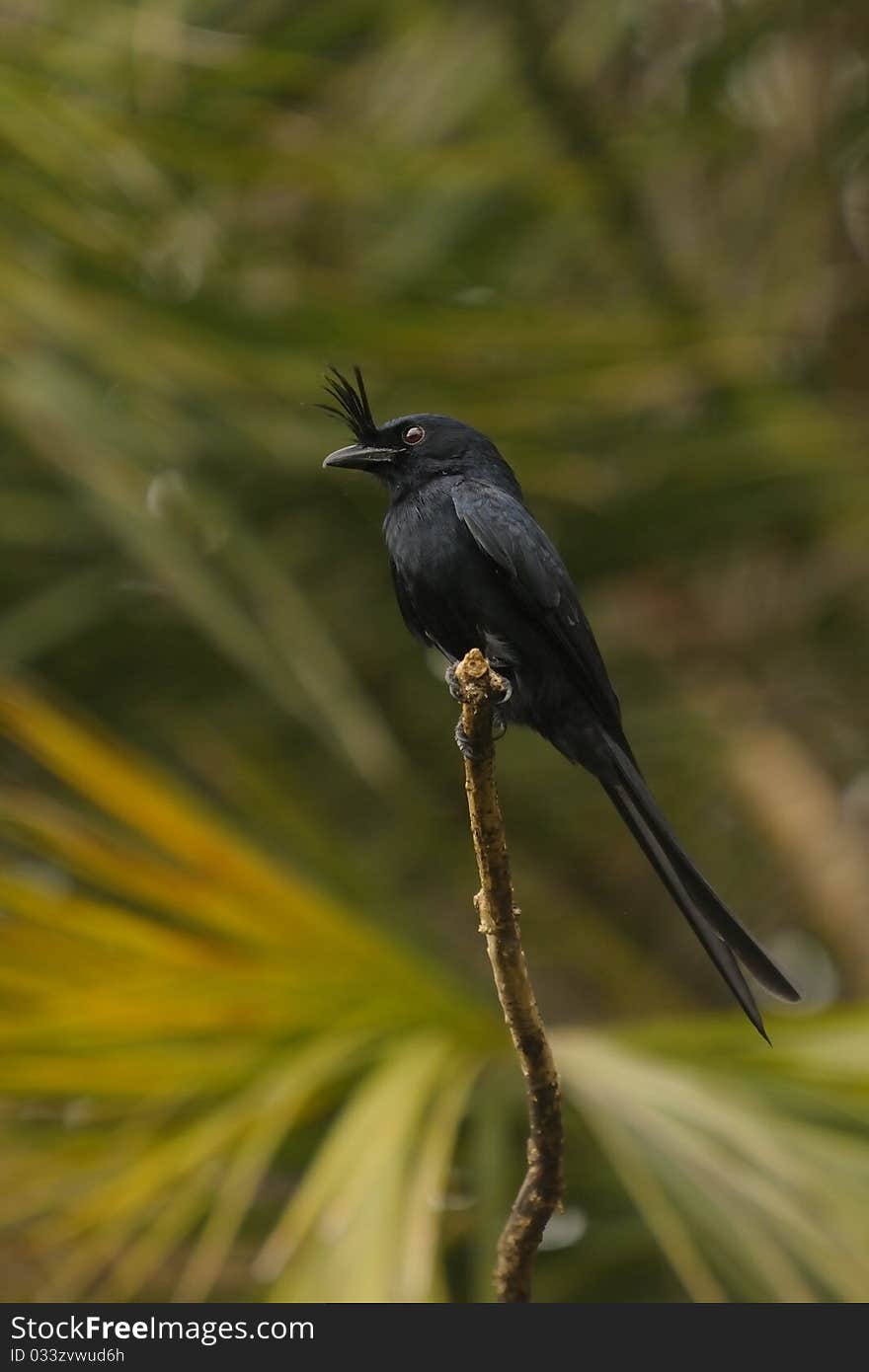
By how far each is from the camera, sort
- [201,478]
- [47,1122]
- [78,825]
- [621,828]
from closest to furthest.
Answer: [47,1122] → [78,825] → [201,478] → [621,828]

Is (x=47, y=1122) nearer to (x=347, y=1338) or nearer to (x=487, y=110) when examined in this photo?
(x=347, y=1338)

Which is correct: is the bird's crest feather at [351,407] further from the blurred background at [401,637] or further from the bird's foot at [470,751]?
the bird's foot at [470,751]

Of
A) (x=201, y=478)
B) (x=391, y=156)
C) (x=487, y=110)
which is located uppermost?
(x=487, y=110)

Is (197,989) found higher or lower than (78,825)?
lower

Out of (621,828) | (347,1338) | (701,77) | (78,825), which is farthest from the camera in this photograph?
(621,828)

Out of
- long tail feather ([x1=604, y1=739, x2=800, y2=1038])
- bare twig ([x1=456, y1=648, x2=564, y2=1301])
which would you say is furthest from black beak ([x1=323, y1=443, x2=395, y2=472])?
bare twig ([x1=456, y1=648, x2=564, y2=1301])

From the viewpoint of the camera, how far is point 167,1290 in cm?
276

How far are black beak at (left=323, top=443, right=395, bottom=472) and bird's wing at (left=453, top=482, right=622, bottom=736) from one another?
0.20 metres

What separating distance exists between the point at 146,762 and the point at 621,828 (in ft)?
3.88

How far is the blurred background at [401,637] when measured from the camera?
196cm

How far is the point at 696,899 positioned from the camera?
2059 mm

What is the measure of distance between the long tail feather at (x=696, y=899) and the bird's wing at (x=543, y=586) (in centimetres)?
10

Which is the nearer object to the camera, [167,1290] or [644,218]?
[167,1290]

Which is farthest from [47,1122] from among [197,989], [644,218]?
[644,218]
